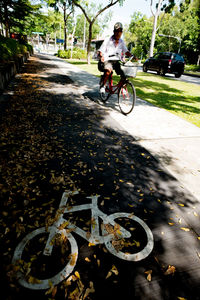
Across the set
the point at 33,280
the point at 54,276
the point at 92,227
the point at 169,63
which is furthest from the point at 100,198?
the point at 169,63

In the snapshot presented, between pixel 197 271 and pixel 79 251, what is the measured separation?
1.22 meters

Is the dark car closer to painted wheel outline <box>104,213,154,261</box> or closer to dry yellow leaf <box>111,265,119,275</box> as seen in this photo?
painted wheel outline <box>104,213,154,261</box>

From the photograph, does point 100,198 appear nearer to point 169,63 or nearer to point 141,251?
point 141,251

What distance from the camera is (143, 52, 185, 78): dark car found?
16.7 m


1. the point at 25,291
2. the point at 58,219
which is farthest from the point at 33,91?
the point at 25,291

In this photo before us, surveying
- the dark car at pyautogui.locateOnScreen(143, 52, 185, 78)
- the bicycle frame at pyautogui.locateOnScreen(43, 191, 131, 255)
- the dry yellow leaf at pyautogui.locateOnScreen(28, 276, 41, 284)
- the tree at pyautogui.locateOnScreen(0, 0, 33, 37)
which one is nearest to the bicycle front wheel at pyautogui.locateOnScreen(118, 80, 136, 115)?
the bicycle frame at pyautogui.locateOnScreen(43, 191, 131, 255)

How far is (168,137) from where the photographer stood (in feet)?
15.5

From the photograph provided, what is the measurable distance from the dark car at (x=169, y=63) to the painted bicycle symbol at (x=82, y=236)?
1791 cm

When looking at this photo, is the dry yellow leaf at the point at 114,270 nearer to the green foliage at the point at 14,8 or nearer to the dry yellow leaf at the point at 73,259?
the dry yellow leaf at the point at 73,259

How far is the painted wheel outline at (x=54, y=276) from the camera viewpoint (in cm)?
161

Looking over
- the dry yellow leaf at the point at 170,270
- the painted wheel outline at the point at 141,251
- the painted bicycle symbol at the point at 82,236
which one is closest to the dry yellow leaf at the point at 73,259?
the painted bicycle symbol at the point at 82,236

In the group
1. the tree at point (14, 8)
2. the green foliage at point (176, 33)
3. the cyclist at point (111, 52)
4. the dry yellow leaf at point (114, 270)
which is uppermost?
the green foliage at point (176, 33)

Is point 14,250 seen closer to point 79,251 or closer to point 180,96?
point 79,251

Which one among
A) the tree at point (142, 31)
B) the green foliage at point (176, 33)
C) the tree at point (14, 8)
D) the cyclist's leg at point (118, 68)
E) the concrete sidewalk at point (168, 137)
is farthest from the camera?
the tree at point (142, 31)
